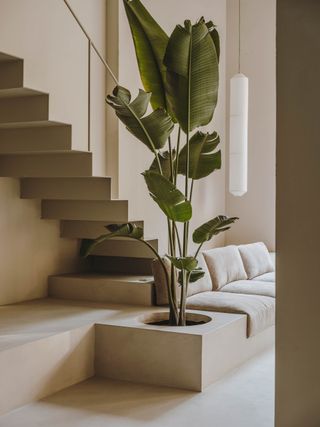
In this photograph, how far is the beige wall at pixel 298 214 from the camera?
2295mm

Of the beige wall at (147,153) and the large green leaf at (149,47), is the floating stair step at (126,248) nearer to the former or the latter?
the beige wall at (147,153)

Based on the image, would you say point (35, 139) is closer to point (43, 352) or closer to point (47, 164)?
point (47, 164)

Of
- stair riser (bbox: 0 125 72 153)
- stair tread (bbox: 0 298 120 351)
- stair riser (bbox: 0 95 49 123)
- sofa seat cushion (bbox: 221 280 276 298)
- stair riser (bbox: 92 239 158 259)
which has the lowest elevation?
stair tread (bbox: 0 298 120 351)

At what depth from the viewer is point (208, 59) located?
4355mm

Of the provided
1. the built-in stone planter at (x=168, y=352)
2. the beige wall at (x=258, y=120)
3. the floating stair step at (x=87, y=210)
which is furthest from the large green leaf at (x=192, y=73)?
the beige wall at (x=258, y=120)

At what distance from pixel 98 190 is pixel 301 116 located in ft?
10.6

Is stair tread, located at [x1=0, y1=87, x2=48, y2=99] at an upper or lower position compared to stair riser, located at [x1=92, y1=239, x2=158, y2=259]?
upper

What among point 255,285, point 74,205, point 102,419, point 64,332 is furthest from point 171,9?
point 102,419

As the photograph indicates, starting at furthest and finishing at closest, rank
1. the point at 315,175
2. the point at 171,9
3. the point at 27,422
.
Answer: the point at 171,9, the point at 27,422, the point at 315,175

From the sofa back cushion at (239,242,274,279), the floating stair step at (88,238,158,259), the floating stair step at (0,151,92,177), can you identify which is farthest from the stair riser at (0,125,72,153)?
the sofa back cushion at (239,242,274,279)

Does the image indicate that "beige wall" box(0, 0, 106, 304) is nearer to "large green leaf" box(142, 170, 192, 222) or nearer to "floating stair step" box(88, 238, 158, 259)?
"floating stair step" box(88, 238, 158, 259)

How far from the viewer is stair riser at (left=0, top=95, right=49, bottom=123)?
4.59 meters

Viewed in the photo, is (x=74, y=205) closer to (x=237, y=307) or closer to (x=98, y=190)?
(x=98, y=190)

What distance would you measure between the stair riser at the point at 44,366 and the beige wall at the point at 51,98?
1.28 m
